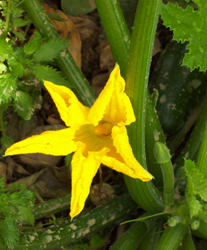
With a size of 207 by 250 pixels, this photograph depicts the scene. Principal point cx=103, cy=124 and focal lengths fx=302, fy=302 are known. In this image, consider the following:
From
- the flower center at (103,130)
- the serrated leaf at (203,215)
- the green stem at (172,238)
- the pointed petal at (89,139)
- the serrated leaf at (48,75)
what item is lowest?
the green stem at (172,238)

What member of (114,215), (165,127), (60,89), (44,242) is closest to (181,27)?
(60,89)

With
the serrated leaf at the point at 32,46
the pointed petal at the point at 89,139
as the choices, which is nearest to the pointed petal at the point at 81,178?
the pointed petal at the point at 89,139

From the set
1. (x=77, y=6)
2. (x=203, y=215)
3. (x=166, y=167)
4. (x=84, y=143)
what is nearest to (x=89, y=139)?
(x=84, y=143)

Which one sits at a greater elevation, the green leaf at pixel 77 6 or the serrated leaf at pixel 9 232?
the green leaf at pixel 77 6

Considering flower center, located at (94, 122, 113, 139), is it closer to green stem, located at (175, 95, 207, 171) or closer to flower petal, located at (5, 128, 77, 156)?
flower petal, located at (5, 128, 77, 156)

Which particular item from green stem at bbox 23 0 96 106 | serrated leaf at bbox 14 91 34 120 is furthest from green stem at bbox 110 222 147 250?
serrated leaf at bbox 14 91 34 120

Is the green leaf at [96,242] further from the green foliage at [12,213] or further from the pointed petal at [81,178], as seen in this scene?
the pointed petal at [81,178]
